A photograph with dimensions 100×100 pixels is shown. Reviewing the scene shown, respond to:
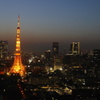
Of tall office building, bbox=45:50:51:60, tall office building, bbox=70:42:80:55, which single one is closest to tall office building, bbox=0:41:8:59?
tall office building, bbox=45:50:51:60

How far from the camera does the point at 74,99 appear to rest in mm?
7078

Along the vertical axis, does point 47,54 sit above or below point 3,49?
below

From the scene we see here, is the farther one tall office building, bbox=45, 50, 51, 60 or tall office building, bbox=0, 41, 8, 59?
tall office building, bbox=45, 50, 51, 60

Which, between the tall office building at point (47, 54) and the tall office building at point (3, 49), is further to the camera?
the tall office building at point (47, 54)

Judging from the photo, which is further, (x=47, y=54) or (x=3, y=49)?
(x=3, y=49)

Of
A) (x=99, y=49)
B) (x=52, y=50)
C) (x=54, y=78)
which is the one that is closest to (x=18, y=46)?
(x=54, y=78)

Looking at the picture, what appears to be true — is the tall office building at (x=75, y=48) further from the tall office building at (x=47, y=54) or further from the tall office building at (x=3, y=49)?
the tall office building at (x=3, y=49)

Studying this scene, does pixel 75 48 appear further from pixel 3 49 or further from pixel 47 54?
pixel 3 49

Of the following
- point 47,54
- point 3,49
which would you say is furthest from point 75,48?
point 3,49

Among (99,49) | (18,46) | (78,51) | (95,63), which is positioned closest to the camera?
(18,46)

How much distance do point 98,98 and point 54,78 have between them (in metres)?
6.20

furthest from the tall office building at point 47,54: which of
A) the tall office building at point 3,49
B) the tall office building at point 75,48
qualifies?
the tall office building at point 3,49

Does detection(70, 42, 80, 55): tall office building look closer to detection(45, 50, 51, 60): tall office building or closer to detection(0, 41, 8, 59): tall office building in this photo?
detection(45, 50, 51, 60): tall office building

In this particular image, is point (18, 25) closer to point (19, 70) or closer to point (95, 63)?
point (19, 70)
